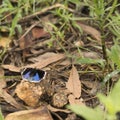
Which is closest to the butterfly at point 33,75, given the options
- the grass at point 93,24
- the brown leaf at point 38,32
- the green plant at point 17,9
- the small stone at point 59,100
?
the small stone at point 59,100

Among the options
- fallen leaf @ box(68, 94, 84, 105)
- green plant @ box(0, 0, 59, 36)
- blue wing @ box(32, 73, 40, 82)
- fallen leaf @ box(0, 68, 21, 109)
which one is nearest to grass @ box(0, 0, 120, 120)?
green plant @ box(0, 0, 59, 36)

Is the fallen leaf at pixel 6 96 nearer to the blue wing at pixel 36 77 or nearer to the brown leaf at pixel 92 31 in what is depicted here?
the blue wing at pixel 36 77

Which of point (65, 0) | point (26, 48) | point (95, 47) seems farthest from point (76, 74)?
point (65, 0)

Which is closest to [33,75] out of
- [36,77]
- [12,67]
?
[36,77]

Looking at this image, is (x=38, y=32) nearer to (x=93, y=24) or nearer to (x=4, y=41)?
(x=4, y=41)

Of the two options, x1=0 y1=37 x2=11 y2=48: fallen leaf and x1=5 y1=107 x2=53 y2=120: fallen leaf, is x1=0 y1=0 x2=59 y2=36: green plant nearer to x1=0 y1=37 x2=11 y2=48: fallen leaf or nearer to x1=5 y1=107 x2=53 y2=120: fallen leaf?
x1=0 y1=37 x2=11 y2=48: fallen leaf

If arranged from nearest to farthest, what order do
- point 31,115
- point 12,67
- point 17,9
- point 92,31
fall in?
1. point 31,115
2. point 12,67
3. point 17,9
4. point 92,31
